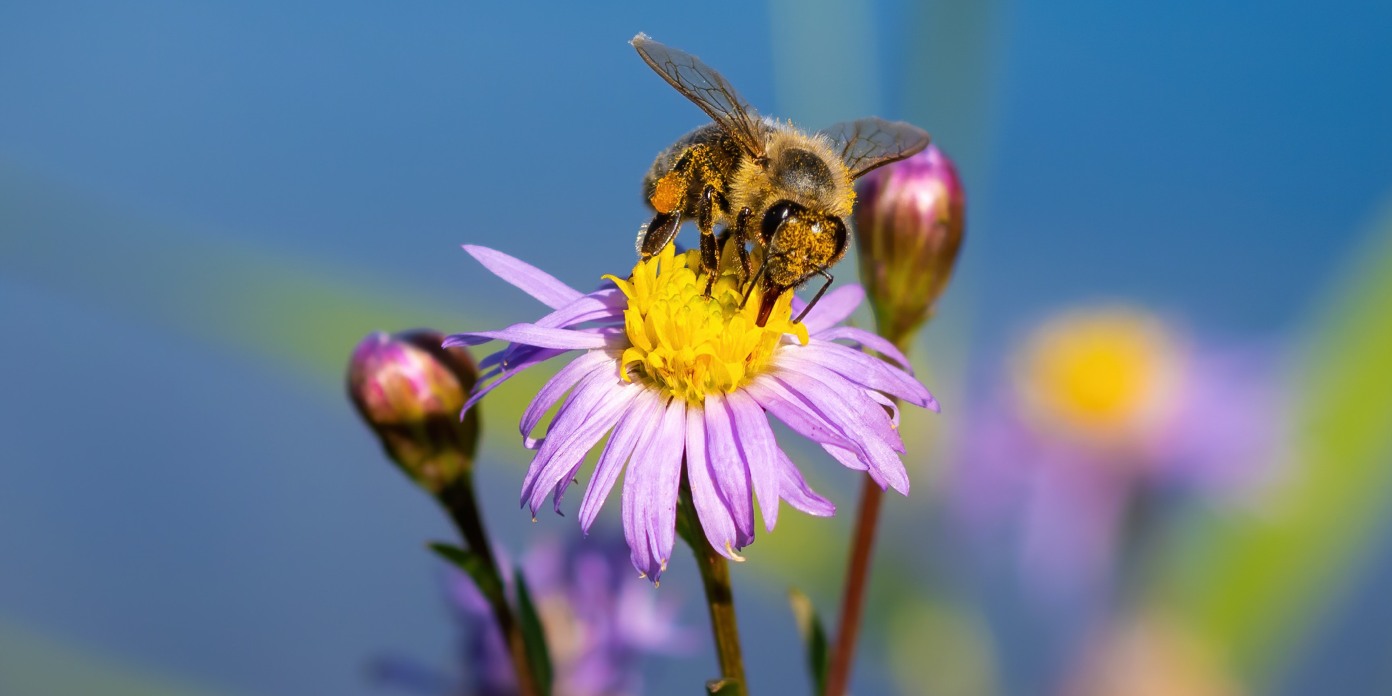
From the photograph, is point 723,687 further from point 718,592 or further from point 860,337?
point 860,337

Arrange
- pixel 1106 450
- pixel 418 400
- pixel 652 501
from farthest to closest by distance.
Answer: pixel 1106 450
pixel 418 400
pixel 652 501

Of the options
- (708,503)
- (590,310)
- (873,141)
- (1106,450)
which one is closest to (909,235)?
(873,141)

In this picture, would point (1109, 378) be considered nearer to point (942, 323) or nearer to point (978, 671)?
point (942, 323)

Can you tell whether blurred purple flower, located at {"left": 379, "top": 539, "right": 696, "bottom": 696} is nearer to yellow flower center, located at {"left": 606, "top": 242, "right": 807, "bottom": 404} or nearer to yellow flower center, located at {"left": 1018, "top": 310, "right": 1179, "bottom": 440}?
yellow flower center, located at {"left": 606, "top": 242, "right": 807, "bottom": 404}

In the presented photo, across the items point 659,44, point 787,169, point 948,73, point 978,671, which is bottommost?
point 978,671

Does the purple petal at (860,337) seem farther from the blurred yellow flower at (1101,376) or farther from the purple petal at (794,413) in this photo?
the blurred yellow flower at (1101,376)

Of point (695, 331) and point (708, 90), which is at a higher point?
point (708, 90)

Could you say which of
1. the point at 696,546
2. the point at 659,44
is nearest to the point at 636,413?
the point at 696,546
